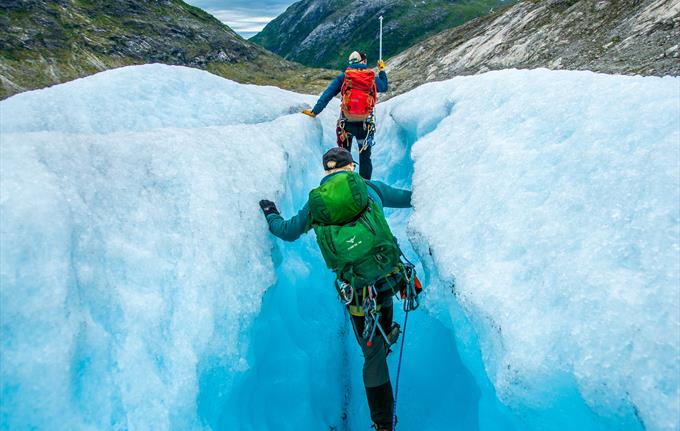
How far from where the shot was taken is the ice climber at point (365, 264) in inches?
138

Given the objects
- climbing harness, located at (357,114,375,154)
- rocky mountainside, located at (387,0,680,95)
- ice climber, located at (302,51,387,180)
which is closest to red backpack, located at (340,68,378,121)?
ice climber, located at (302,51,387,180)

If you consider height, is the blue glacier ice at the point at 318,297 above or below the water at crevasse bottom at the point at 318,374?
above

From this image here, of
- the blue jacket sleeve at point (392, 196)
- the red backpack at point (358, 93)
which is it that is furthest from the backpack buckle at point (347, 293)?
the red backpack at point (358, 93)

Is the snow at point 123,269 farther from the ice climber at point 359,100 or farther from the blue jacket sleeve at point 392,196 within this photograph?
the ice climber at point 359,100

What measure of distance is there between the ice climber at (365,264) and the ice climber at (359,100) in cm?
380

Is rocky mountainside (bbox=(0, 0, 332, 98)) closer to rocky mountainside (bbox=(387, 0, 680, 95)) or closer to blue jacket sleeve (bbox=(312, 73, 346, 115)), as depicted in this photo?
rocky mountainside (bbox=(387, 0, 680, 95))

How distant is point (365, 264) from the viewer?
3.50m

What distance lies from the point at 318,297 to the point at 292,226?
1819 mm

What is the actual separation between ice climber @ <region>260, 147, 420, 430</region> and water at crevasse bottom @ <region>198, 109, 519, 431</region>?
0.76 metres

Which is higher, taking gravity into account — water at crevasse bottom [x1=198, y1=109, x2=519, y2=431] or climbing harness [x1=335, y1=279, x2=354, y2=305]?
climbing harness [x1=335, y1=279, x2=354, y2=305]

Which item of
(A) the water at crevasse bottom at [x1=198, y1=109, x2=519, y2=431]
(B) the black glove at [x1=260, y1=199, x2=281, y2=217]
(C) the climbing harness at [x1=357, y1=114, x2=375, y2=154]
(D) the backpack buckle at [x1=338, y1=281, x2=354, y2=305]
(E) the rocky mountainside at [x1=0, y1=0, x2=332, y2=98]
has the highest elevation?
(E) the rocky mountainside at [x1=0, y1=0, x2=332, y2=98]

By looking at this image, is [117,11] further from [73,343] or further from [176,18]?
[73,343]

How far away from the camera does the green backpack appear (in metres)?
3.49

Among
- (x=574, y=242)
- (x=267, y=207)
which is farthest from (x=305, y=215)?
(x=574, y=242)
